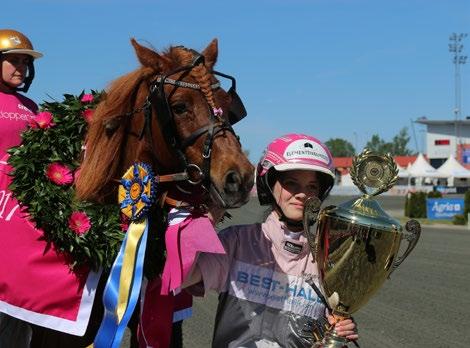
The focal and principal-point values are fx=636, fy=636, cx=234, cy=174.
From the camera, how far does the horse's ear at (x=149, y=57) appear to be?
274cm

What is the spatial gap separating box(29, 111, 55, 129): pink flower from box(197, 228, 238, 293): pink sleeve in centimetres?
106

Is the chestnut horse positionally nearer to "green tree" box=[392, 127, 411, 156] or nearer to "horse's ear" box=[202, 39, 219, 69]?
"horse's ear" box=[202, 39, 219, 69]

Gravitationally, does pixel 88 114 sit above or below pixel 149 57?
below

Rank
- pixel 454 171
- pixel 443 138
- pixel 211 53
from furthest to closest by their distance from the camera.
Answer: pixel 443 138, pixel 454 171, pixel 211 53

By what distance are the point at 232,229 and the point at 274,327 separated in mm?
451

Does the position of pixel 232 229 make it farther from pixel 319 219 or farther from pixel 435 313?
pixel 435 313

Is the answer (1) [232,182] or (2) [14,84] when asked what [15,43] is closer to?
(2) [14,84]

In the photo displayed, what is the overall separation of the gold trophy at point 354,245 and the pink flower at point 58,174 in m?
1.11

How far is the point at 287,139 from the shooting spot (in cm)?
270

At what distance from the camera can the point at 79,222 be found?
9.02ft

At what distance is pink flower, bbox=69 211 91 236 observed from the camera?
2.72m

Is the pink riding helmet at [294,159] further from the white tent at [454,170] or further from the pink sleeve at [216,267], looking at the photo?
the white tent at [454,170]

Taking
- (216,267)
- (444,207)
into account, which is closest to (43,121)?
(216,267)

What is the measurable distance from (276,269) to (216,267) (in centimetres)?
26
